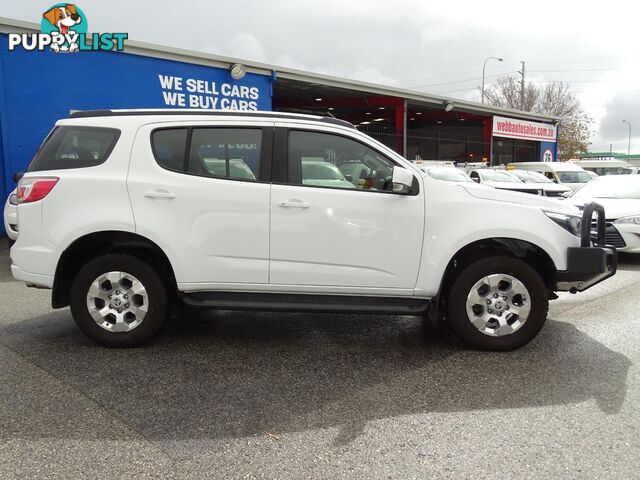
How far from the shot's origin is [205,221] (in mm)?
4215

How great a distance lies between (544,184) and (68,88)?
1451cm

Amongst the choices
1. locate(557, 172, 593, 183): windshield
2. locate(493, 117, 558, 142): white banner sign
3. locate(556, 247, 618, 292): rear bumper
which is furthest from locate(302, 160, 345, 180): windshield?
locate(493, 117, 558, 142): white banner sign

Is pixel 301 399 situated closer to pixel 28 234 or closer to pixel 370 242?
pixel 370 242

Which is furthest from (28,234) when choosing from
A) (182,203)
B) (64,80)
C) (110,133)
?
(64,80)

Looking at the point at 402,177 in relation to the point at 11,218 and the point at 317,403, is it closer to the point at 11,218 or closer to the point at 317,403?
the point at 317,403

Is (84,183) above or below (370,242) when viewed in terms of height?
above

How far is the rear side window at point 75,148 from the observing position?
436cm

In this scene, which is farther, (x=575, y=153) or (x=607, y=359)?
(x=575, y=153)

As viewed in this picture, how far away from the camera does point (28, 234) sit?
4.34 meters

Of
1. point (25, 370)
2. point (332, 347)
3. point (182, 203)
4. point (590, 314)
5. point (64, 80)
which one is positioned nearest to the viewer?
point (25, 370)

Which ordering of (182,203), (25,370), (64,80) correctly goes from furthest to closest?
1. (64,80)
2. (182,203)
3. (25,370)

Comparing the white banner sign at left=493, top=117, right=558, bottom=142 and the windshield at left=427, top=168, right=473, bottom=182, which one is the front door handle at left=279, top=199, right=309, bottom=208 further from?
the white banner sign at left=493, top=117, right=558, bottom=142

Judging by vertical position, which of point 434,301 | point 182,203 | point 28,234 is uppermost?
point 182,203

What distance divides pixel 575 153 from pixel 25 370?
64513mm
